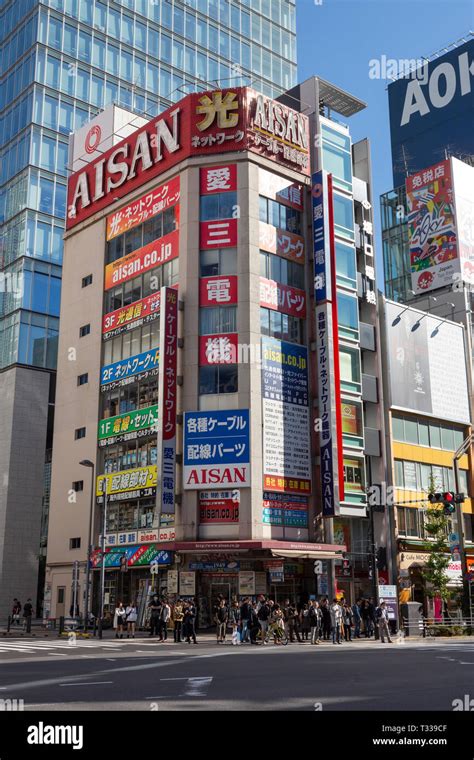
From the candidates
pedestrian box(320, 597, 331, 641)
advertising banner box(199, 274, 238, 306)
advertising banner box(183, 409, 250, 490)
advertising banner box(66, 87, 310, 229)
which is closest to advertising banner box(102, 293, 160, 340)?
advertising banner box(199, 274, 238, 306)

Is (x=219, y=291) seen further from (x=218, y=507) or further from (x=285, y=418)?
(x=218, y=507)

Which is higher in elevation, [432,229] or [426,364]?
[432,229]

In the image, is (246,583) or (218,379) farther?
(218,379)

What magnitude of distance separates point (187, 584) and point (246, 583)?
3080 millimetres

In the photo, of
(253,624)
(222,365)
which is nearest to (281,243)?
(222,365)

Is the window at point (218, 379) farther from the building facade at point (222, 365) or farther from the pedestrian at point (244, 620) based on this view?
the pedestrian at point (244, 620)

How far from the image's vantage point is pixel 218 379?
45062 mm

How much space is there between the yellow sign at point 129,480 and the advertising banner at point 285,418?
6971 millimetres

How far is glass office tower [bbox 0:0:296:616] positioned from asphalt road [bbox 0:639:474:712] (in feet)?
124

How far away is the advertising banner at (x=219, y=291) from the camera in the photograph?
45.9 meters

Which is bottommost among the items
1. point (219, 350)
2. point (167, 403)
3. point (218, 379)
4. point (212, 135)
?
point (167, 403)

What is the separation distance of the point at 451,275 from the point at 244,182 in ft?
83.2

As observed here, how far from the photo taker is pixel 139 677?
16688 millimetres
